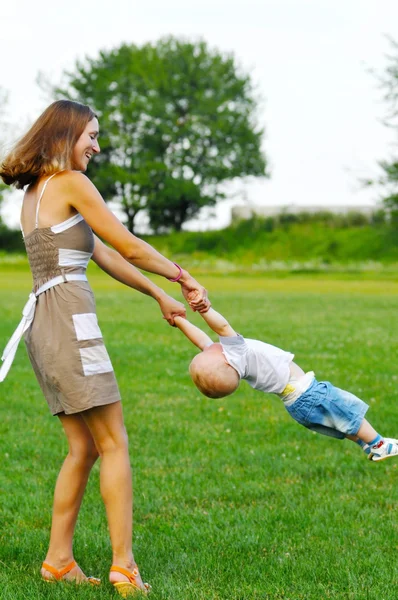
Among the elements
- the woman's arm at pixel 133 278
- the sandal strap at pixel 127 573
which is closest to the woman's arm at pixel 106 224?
the woman's arm at pixel 133 278

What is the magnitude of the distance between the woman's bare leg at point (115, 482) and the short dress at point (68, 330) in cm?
16

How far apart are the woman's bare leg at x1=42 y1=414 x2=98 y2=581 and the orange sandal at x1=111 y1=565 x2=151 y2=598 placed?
0.35 m

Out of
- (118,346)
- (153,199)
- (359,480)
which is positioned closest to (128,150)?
(153,199)

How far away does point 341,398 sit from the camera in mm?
4859

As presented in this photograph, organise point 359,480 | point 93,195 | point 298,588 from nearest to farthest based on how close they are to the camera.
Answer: point 93,195, point 298,588, point 359,480

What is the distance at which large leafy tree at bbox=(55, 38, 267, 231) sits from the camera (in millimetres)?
70500

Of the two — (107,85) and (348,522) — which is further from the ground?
(107,85)

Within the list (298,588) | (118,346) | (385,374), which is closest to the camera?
(298,588)

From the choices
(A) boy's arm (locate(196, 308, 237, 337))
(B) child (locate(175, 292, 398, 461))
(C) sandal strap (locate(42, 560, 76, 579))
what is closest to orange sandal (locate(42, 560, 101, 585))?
(C) sandal strap (locate(42, 560, 76, 579))

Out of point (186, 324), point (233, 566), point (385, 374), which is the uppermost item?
point (186, 324)

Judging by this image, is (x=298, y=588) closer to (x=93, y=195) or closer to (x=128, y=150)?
(x=93, y=195)

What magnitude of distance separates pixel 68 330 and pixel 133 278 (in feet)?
2.01

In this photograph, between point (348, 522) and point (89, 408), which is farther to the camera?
point (348, 522)

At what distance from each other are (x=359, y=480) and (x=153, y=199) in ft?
206
